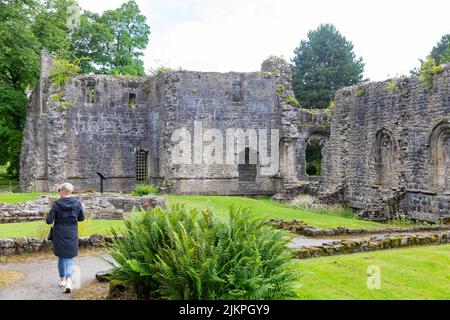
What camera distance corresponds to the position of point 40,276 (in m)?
9.96

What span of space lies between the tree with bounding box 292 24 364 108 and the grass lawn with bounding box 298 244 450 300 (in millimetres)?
43951

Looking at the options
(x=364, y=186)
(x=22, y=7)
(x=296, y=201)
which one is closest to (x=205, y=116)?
Answer: (x=296, y=201)

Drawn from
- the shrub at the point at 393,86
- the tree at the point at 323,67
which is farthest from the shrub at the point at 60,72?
the tree at the point at 323,67

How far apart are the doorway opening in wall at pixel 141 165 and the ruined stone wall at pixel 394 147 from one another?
10757 millimetres

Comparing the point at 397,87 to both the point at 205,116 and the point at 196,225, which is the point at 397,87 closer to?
the point at 205,116

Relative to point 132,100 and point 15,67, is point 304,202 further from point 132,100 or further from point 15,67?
point 15,67

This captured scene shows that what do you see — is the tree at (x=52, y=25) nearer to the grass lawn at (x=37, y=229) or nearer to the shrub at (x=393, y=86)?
the shrub at (x=393, y=86)

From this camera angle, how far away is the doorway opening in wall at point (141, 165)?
1302 inches

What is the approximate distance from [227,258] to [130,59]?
132ft

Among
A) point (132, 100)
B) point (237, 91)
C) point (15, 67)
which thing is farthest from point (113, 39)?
point (237, 91)
